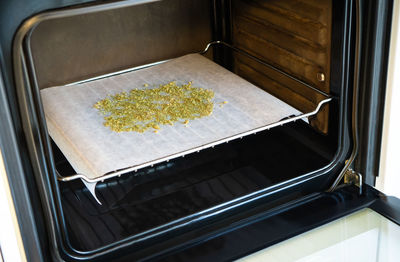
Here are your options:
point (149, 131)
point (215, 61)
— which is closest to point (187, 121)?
point (149, 131)

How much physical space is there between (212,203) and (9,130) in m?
0.47

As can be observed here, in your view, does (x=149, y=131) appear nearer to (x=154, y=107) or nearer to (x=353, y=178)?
(x=154, y=107)

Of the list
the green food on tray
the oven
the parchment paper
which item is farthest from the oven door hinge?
the green food on tray

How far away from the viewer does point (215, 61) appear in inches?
59.9

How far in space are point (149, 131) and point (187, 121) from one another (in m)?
0.09

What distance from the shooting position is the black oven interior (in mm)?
1028

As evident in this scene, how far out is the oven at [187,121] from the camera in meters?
0.83

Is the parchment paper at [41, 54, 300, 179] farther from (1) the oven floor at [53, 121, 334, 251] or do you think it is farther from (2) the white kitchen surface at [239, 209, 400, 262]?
(2) the white kitchen surface at [239, 209, 400, 262]

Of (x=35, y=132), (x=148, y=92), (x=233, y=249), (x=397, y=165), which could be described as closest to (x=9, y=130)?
(x=35, y=132)

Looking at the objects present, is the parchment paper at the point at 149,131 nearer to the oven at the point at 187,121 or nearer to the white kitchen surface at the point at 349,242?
the oven at the point at 187,121

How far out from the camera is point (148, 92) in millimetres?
1335

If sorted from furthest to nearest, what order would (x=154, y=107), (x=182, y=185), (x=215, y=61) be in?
(x=215, y=61), (x=154, y=107), (x=182, y=185)

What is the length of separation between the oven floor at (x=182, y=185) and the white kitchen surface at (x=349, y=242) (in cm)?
15

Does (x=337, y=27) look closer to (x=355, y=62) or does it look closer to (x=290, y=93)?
(x=355, y=62)
